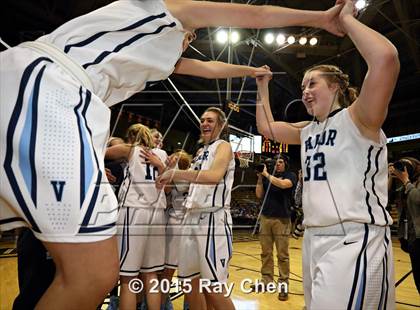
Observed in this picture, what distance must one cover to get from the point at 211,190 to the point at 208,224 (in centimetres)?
28

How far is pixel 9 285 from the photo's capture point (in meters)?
3.87

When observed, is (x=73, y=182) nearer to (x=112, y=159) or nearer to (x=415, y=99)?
(x=112, y=159)

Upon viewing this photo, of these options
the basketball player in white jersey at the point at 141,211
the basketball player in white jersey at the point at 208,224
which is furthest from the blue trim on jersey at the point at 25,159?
the basketball player in white jersey at the point at 141,211

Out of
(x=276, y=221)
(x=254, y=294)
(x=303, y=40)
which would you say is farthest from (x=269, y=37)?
(x=254, y=294)

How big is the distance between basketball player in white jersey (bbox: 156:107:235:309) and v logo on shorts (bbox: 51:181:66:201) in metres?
1.69

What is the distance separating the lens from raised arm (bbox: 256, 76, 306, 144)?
Result: 2.14 meters

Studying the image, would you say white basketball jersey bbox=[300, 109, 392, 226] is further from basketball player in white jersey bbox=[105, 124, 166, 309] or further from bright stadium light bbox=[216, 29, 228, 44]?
bright stadium light bbox=[216, 29, 228, 44]

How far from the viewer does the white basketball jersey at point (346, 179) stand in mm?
1502

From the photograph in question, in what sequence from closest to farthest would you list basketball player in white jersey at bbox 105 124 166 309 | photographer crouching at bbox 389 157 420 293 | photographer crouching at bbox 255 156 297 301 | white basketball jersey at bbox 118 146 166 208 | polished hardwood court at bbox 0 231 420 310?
basketball player in white jersey at bbox 105 124 166 309
white basketball jersey at bbox 118 146 166 208
photographer crouching at bbox 389 157 420 293
polished hardwood court at bbox 0 231 420 310
photographer crouching at bbox 255 156 297 301

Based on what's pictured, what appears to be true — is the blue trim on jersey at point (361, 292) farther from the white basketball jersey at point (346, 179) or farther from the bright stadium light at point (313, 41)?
the bright stadium light at point (313, 41)

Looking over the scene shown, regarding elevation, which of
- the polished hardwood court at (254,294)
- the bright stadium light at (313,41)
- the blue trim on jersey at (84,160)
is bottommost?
Result: the polished hardwood court at (254,294)

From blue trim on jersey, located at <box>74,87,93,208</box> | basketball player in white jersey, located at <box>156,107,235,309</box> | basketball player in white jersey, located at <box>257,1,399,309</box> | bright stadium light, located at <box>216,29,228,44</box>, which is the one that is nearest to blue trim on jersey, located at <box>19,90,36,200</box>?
blue trim on jersey, located at <box>74,87,93,208</box>

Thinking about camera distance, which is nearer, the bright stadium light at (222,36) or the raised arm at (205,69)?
the raised arm at (205,69)

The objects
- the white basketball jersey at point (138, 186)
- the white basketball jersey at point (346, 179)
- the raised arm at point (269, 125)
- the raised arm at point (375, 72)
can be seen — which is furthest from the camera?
the white basketball jersey at point (138, 186)
